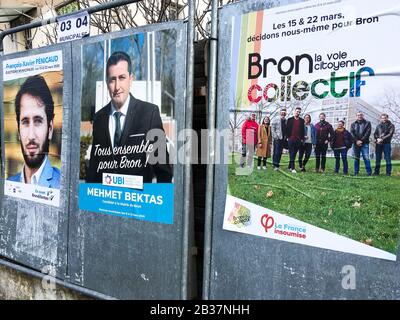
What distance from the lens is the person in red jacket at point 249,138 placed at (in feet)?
9.61

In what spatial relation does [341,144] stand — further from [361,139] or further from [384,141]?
[384,141]

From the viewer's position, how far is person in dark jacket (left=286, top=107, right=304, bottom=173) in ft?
9.00

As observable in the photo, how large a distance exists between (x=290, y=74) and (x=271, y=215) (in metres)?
0.87

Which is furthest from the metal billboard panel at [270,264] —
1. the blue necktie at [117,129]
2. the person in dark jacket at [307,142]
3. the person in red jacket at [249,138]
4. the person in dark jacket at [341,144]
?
the blue necktie at [117,129]

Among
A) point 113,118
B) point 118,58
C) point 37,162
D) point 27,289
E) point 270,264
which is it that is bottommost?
point 27,289

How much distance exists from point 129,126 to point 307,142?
4.75 feet

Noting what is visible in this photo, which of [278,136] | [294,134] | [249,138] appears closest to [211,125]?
[249,138]

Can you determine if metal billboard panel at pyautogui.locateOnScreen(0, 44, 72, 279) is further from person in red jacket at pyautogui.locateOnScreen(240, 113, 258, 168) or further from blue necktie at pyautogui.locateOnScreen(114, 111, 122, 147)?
person in red jacket at pyautogui.locateOnScreen(240, 113, 258, 168)

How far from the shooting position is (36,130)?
14.4 feet

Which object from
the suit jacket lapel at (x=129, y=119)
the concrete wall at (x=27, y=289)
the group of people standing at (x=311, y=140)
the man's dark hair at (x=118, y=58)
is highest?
the man's dark hair at (x=118, y=58)

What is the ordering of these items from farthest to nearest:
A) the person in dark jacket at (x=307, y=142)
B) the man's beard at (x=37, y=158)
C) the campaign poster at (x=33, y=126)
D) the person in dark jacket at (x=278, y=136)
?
the man's beard at (x=37, y=158) < the campaign poster at (x=33, y=126) < the person in dark jacket at (x=278, y=136) < the person in dark jacket at (x=307, y=142)

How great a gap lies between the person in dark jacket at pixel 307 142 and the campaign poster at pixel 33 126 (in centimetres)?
234

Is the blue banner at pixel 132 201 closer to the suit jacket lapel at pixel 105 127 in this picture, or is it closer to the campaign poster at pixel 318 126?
the suit jacket lapel at pixel 105 127
